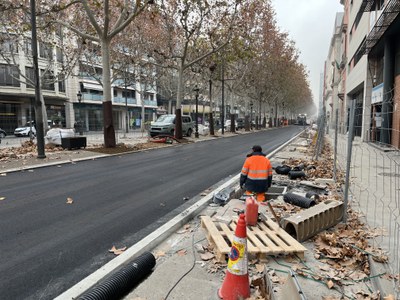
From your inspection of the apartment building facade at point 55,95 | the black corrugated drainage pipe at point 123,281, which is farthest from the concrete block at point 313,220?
the apartment building facade at point 55,95

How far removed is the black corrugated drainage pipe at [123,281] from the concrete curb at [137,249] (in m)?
0.22

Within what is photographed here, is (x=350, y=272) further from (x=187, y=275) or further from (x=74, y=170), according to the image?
(x=74, y=170)

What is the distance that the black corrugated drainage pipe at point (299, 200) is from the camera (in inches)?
223

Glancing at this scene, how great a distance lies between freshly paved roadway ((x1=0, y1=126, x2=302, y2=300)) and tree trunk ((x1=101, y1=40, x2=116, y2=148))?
547 centimetres

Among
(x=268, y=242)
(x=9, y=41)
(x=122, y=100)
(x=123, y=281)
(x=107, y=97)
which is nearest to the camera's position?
(x=123, y=281)

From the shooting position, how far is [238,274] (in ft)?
9.64

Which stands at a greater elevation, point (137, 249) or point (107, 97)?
point (107, 97)

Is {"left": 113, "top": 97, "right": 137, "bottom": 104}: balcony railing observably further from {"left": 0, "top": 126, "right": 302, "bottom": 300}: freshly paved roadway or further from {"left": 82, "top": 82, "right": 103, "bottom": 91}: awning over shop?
{"left": 0, "top": 126, "right": 302, "bottom": 300}: freshly paved roadway

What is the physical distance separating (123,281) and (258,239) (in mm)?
1857

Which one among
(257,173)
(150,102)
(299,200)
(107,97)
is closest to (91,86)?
(150,102)

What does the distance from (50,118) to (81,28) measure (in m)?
21.9

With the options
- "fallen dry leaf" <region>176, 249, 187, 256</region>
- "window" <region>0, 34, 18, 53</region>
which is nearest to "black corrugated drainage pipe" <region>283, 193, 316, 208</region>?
"fallen dry leaf" <region>176, 249, 187, 256</region>

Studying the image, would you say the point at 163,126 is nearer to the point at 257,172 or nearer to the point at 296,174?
the point at 296,174

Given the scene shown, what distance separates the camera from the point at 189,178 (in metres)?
9.14
